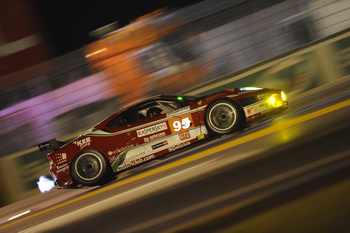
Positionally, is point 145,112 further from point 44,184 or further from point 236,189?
point 236,189

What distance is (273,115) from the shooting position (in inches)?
356

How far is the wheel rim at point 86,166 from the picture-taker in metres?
8.45

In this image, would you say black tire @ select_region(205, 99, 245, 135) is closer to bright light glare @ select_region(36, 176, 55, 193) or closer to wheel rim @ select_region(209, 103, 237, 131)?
wheel rim @ select_region(209, 103, 237, 131)

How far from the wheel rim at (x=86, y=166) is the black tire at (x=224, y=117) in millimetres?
2234

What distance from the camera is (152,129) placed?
832 centimetres

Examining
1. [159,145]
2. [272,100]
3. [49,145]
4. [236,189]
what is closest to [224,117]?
[272,100]

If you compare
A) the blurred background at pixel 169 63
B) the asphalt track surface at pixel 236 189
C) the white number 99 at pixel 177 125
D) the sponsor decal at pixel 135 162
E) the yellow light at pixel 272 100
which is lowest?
the asphalt track surface at pixel 236 189

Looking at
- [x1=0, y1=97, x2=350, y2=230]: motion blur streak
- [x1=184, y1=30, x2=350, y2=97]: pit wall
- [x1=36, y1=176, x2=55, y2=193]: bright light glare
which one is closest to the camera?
[x1=0, y1=97, x2=350, y2=230]: motion blur streak

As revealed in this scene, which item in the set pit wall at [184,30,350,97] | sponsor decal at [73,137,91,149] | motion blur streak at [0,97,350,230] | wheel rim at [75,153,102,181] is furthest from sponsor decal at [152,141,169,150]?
pit wall at [184,30,350,97]

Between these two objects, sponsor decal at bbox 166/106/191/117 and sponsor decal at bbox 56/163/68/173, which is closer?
sponsor decal at bbox 166/106/191/117

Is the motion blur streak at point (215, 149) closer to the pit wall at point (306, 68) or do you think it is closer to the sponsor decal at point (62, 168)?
the sponsor decal at point (62, 168)

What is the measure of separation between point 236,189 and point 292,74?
20.7ft

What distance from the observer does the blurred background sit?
36.0 ft

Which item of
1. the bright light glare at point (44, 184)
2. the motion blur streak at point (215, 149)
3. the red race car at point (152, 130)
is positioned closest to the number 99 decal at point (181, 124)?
the red race car at point (152, 130)
